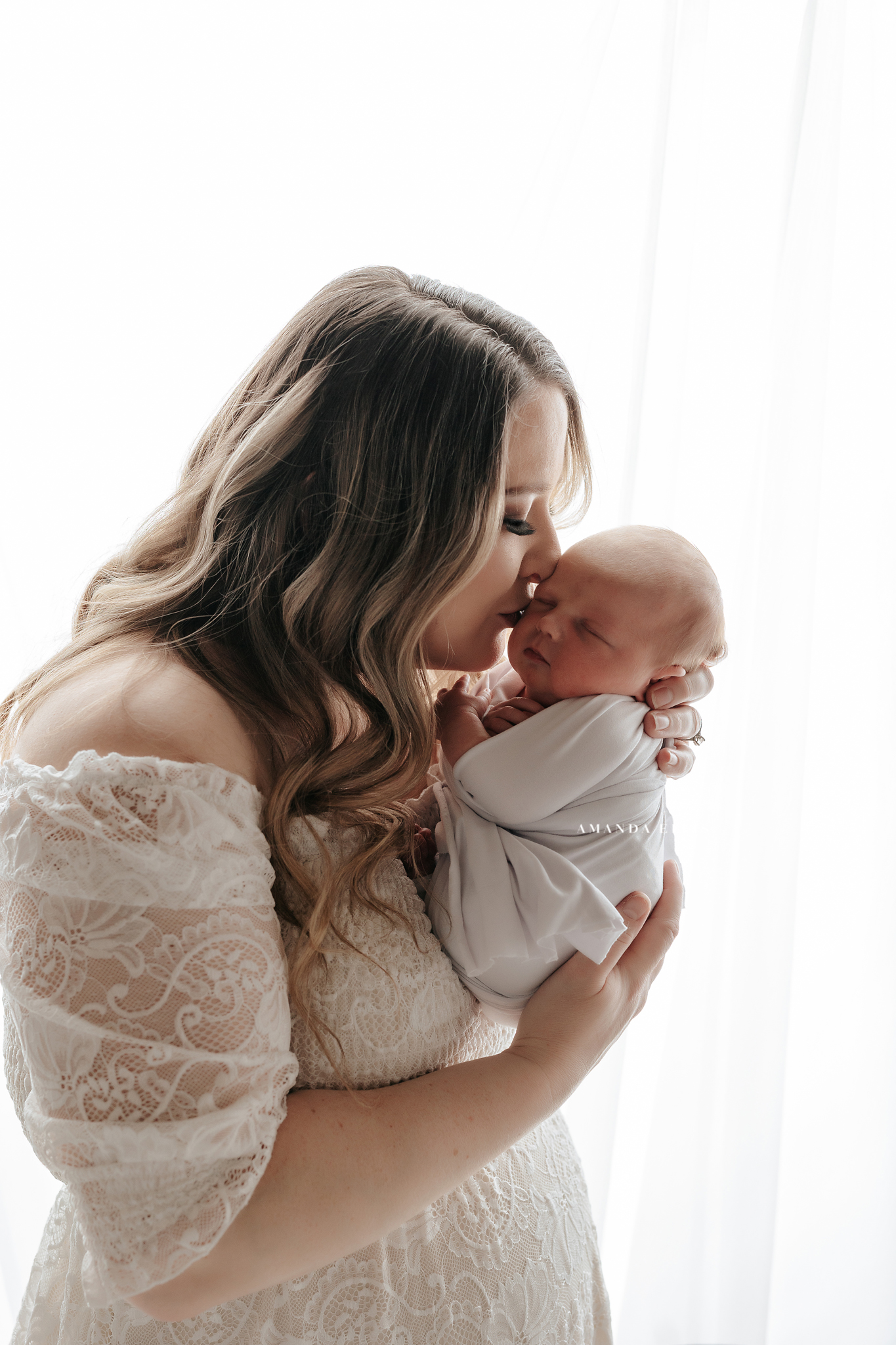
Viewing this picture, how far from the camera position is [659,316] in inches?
74.2

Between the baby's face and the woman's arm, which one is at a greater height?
the baby's face

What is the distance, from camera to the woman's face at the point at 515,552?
117cm

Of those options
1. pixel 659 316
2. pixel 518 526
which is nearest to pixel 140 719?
pixel 518 526

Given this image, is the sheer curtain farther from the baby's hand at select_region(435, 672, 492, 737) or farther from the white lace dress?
the white lace dress

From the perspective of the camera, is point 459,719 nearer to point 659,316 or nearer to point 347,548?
point 347,548

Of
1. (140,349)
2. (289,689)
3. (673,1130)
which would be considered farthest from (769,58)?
(673,1130)

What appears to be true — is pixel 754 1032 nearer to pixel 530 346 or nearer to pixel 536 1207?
A: pixel 536 1207

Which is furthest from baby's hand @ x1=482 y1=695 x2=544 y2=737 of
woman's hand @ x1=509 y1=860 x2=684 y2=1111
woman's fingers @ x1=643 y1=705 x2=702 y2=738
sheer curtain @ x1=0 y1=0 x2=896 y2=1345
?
sheer curtain @ x1=0 y1=0 x2=896 y2=1345

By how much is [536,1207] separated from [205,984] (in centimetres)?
65

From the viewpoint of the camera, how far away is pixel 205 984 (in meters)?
0.75

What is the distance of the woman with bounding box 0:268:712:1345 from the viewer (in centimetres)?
75

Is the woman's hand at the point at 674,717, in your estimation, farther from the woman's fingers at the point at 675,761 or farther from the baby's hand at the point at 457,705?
the baby's hand at the point at 457,705

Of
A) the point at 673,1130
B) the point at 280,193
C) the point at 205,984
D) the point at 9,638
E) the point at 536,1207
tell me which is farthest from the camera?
the point at 673,1130

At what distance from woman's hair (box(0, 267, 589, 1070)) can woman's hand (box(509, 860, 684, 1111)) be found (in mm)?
276
